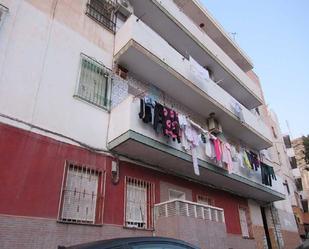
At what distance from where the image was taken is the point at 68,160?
7.24m

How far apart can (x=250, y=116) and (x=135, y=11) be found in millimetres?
7704

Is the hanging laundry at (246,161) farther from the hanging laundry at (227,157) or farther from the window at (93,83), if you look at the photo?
the window at (93,83)

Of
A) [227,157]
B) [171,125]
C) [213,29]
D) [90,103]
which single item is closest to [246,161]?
[227,157]

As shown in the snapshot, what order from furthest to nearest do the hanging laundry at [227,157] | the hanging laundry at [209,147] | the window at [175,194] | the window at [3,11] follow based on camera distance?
1. the hanging laundry at [227,157]
2. the hanging laundry at [209,147]
3. the window at [175,194]
4. the window at [3,11]

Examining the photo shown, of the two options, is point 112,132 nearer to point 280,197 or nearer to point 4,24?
point 4,24

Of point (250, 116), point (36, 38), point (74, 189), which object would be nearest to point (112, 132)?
point (74, 189)

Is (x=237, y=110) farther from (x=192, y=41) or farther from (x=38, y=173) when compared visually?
(x=38, y=173)

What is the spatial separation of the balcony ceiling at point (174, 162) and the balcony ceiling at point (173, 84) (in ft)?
9.41

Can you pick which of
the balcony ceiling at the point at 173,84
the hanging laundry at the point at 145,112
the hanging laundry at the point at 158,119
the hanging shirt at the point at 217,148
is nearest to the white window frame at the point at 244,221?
the balcony ceiling at the point at 173,84

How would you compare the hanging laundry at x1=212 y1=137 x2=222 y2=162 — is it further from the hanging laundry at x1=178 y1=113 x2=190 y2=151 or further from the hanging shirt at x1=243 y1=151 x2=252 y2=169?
the hanging shirt at x1=243 y1=151 x2=252 y2=169

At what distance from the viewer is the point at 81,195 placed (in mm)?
7305

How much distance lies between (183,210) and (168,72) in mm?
4845

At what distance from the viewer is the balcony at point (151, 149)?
8031 mm

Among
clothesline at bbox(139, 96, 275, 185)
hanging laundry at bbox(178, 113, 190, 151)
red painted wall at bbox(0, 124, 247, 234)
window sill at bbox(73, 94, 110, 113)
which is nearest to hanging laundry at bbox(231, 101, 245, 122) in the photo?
clothesline at bbox(139, 96, 275, 185)
